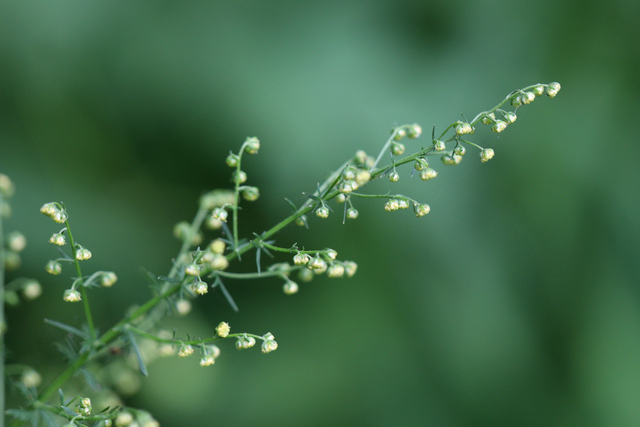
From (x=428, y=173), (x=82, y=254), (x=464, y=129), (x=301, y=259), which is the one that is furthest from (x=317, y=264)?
(x=82, y=254)

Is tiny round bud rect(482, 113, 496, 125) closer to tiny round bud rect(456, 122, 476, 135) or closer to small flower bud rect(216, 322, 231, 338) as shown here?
tiny round bud rect(456, 122, 476, 135)

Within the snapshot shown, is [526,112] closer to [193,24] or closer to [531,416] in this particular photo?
[531,416]

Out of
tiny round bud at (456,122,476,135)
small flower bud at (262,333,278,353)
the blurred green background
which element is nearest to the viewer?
tiny round bud at (456,122,476,135)

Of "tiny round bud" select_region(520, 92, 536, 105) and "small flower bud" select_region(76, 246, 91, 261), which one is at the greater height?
"tiny round bud" select_region(520, 92, 536, 105)

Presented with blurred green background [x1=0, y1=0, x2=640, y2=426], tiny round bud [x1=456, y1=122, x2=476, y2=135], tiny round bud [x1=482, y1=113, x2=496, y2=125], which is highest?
tiny round bud [x1=482, y1=113, x2=496, y2=125]

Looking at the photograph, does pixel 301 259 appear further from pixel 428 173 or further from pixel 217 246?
pixel 428 173

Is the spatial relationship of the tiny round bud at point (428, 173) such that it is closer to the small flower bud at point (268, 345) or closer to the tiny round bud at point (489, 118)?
the tiny round bud at point (489, 118)

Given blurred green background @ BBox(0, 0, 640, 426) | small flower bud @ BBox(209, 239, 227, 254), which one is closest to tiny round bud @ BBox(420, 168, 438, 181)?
small flower bud @ BBox(209, 239, 227, 254)

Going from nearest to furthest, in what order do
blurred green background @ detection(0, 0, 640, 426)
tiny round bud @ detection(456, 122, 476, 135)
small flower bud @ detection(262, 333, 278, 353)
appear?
tiny round bud @ detection(456, 122, 476, 135) < small flower bud @ detection(262, 333, 278, 353) < blurred green background @ detection(0, 0, 640, 426)
